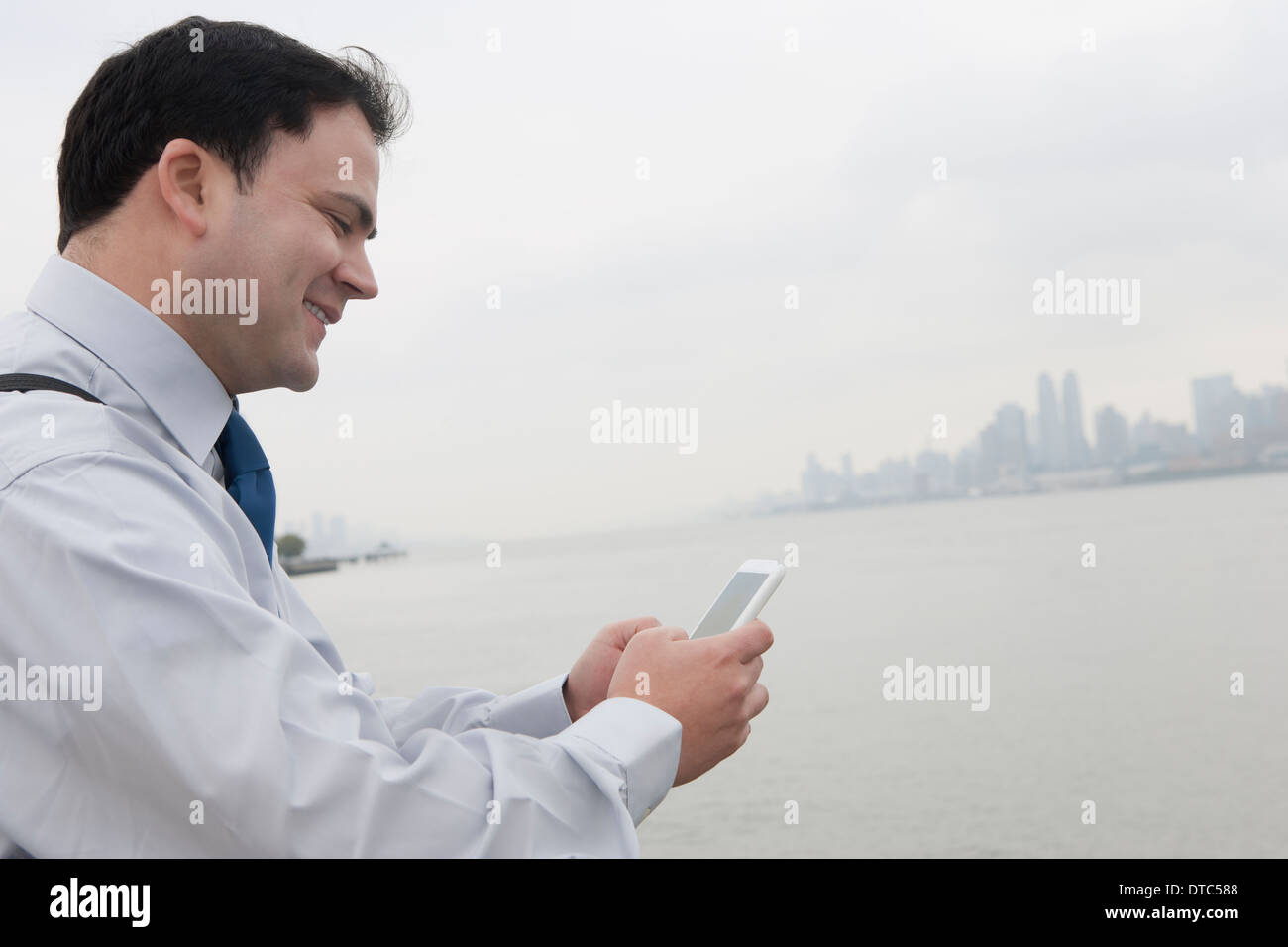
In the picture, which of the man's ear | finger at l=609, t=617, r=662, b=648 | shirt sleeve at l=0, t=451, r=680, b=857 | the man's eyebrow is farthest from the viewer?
finger at l=609, t=617, r=662, b=648

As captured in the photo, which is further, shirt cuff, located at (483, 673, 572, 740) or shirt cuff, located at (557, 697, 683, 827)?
shirt cuff, located at (483, 673, 572, 740)

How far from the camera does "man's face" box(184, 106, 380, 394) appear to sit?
1521mm

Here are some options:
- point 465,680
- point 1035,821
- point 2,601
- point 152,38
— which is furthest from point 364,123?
point 465,680

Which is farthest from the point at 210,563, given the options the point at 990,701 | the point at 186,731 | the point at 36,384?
the point at 990,701

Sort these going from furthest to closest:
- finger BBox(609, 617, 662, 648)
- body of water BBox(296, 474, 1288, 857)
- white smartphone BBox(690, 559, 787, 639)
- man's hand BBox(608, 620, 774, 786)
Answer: body of water BBox(296, 474, 1288, 857)
finger BBox(609, 617, 662, 648)
white smartphone BBox(690, 559, 787, 639)
man's hand BBox(608, 620, 774, 786)

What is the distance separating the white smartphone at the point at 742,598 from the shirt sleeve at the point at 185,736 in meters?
0.68

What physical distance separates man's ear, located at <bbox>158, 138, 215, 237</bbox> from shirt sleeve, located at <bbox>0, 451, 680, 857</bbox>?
519mm

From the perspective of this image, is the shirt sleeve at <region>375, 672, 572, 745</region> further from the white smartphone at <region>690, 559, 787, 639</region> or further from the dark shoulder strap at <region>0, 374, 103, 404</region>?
the dark shoulder strap at <region>0, 374, 103, 404</region>

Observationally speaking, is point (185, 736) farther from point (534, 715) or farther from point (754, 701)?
point (534, 715)

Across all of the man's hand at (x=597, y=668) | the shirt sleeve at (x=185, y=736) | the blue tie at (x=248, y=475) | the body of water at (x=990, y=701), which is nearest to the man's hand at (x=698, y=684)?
the shirt sleeve at (x=185, y=736)

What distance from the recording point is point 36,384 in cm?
123

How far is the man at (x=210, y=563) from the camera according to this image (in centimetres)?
103

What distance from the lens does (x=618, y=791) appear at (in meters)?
1.20

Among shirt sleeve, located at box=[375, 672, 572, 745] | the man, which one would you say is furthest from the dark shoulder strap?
shirt sleeve, located at box=[375, 672, 572, 745]
